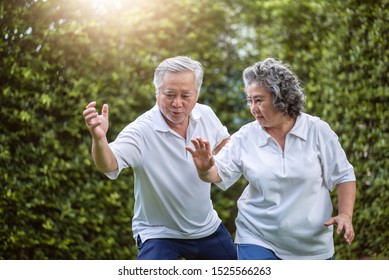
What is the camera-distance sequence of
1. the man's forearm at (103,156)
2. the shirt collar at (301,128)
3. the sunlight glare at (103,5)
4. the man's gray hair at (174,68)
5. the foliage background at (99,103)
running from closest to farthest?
the man's forearm at (103,156), the shirt collar at (301,128), the man's gray hair at (174,68), the foliage background at (99,103), the sunlight glare at (103,5)

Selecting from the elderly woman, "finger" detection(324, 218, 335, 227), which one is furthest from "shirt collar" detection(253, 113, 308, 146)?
"finger" detection(324, 218, 335, 227)

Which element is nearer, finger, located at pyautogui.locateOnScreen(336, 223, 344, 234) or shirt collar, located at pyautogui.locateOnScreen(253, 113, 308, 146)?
finger, located at pyautogui.locateOnScreen(336, 223, 344, 234)

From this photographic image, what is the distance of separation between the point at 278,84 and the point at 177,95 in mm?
536

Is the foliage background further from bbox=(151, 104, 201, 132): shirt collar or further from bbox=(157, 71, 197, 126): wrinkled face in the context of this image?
bbox=(157, 71, 197, 126): wrinkled face

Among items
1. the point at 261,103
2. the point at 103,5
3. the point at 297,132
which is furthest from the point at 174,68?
the point at 103,5

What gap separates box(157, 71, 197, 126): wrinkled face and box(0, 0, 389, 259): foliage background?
1965mm

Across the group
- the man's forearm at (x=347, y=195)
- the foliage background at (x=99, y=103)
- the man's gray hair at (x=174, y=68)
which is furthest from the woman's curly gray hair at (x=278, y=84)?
the foliage background at (x=99, y=103)

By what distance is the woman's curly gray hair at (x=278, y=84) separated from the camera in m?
3.61

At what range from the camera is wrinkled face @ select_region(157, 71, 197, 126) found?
3.70 metres

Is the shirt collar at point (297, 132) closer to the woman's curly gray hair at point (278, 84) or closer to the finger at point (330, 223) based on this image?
the woman's curly gray hair at point (278, 84)

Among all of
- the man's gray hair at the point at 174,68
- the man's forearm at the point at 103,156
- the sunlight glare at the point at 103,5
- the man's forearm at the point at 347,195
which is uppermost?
the sunlight glare at the point at 103,5
